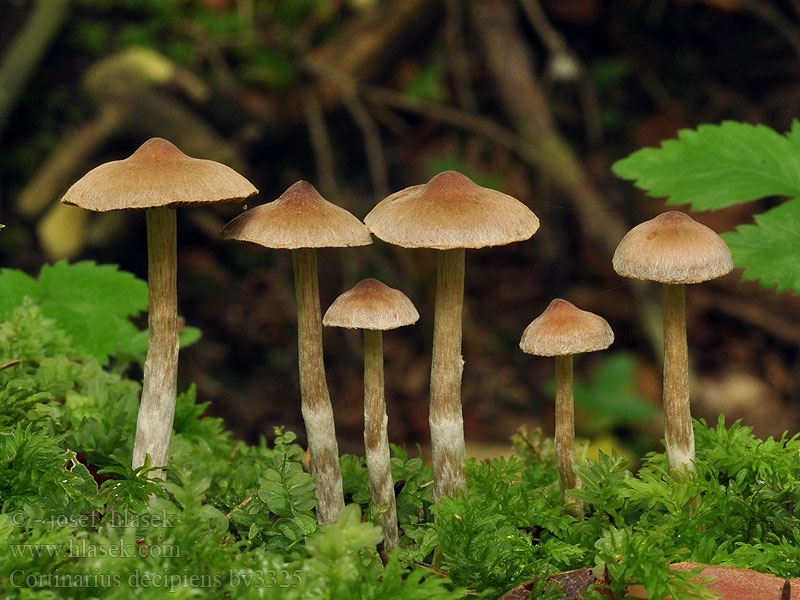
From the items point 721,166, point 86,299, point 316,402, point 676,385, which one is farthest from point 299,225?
point 721,166

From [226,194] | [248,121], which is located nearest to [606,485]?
[226,194]

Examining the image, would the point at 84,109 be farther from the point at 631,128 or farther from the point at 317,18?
the point at 631,128

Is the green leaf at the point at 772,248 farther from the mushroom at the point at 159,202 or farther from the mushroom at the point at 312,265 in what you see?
the mushroom at the point at 159,202

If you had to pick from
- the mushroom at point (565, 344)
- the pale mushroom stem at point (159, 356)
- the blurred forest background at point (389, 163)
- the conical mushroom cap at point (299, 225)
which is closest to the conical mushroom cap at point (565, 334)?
the mushroom at point (565, 344)

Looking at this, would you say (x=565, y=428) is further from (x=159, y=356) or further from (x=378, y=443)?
(x=159, y=356)

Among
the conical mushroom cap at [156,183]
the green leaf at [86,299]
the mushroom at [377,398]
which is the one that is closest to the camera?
the conical mushroom cap at [156,183]

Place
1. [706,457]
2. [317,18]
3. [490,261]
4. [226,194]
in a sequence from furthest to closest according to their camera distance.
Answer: [490,261] → [317,18] → [706,457] → [226,194]

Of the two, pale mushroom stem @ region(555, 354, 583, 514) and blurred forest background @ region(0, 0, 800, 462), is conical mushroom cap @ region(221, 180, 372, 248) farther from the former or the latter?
blurred forest background @ region(0, 0, 800, 462)
